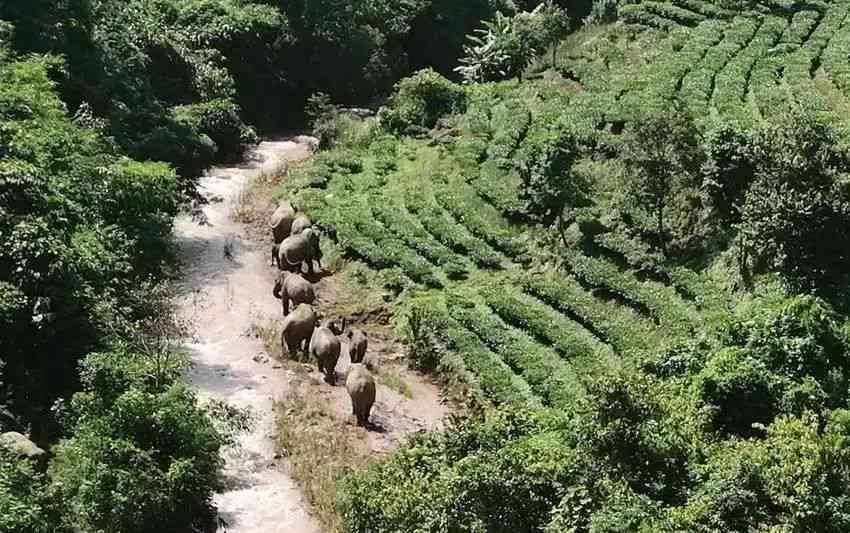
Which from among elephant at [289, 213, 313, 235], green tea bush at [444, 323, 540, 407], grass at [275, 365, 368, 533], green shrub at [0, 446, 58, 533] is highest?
green tea bush at [444, 323, 540, 407]

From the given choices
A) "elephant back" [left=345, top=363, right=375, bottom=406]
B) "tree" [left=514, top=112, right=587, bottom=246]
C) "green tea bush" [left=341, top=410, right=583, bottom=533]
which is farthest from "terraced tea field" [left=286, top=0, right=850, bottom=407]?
"green tea bush" [left=341, top=410, right=583, bottom=533]

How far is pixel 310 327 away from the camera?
26.1m

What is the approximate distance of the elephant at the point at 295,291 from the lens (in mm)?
27938

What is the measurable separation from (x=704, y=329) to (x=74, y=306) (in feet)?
43.2

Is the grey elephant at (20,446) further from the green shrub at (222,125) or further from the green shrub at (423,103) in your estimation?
the green shrub at (423,103)

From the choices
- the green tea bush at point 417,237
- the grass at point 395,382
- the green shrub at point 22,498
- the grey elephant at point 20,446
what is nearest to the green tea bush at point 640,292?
the green tea bush at point 417,237

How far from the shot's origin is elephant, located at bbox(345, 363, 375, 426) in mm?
23344

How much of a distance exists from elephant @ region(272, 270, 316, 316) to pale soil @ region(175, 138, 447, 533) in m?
0.55

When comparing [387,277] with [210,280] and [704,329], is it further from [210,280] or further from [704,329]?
[704,329]

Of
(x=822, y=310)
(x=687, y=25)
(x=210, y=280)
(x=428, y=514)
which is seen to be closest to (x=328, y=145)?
(x=210, y=280)

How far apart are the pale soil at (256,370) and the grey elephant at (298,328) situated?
0.56 meters

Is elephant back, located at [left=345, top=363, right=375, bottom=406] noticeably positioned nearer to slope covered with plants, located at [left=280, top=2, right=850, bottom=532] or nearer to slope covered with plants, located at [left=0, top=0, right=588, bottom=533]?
slope covered with plants, located at [left=280, top=2, right=850, bottom=532]

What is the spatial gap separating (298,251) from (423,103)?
12565 mm

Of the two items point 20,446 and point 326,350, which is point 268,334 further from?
point 20,446
